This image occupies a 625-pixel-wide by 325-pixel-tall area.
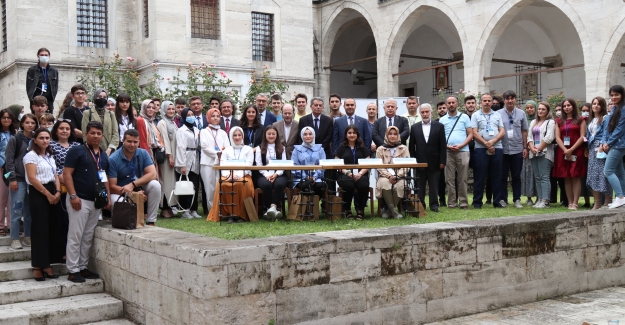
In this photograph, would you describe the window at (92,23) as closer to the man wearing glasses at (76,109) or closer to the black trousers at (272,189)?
the man wearing glasses at (76,109)

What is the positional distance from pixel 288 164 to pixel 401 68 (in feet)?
78.0

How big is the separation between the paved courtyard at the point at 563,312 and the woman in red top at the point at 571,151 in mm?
2301

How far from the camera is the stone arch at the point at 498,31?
20.2 m

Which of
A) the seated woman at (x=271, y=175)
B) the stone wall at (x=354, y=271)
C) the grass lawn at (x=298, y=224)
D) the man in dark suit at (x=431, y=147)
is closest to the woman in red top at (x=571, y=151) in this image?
the grass lawn at (x=298, y=224)

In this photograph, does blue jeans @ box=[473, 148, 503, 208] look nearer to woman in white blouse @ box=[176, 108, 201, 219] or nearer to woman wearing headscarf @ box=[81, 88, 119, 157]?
woman in white blouse @ box=[176, 108, 201, 219]

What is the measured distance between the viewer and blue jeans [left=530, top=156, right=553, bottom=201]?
34.8 feet

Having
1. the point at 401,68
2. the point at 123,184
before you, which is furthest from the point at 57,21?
the point at 401,68

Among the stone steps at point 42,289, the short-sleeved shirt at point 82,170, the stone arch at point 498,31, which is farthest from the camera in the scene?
the stone arch at point 498,31

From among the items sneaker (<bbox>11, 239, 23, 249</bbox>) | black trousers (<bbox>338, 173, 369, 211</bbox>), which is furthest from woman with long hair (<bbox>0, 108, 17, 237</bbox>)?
black trousers (<bbox>338, 173, 369, 211</bbox>)

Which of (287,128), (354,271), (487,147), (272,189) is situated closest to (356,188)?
(272,189)

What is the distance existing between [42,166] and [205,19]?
1332 cm

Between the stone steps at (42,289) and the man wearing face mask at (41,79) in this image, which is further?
the man wearing face mask at (41,79)

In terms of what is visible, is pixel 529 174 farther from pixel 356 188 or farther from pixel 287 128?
pixel 287 128

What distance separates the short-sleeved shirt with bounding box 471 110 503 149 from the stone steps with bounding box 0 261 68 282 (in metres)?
6.49
